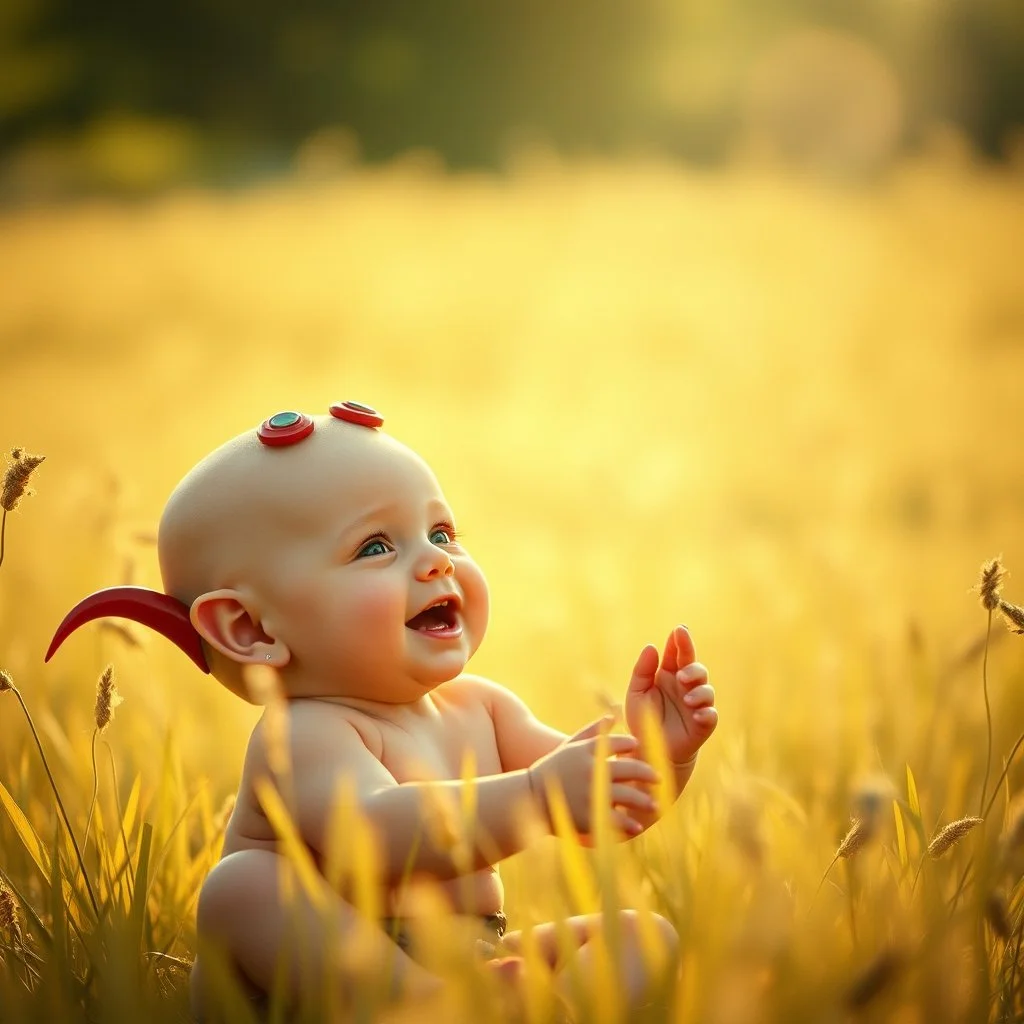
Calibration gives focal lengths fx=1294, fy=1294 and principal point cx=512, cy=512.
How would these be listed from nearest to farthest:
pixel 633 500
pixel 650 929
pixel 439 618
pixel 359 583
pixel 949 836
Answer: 1. pixel 650 929
2. pixel 949 836
3. pixel 359 583
4. pixel 439 618
5. pixel 633 500

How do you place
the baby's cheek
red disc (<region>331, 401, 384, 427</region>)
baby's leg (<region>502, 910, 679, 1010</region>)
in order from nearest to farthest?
1. baby's leg (<region>502, 910, 679, 1010</region>)
2. the baby's cheek
3. red disc (<region>331, 401, 384, 427</region>)

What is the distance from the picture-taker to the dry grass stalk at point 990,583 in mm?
1306

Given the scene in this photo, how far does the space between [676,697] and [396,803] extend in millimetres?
340

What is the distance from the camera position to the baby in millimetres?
1257

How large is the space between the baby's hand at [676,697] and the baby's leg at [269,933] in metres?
0.36

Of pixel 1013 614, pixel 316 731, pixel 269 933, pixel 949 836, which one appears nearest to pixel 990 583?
pixel 1013 614

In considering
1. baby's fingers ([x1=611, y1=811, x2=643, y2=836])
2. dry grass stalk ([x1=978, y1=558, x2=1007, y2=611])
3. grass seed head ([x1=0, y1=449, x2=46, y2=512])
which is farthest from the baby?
dry grass stalk ([x1=978, y1=558, x2=1007, y2=611])

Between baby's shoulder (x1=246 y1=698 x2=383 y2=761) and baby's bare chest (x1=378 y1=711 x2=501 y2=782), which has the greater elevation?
baby's shoulder (x1=246 y1=698 x2=383 y2=761)

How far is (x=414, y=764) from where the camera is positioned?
1.41 metres

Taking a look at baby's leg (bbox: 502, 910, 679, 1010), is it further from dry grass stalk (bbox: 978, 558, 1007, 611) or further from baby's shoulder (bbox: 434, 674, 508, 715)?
dry grass stalk (bbox: 978, 558, 1007, 611)

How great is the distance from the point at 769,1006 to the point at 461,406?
16.4 feet

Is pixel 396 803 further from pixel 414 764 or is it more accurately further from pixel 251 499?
pixel 251 499

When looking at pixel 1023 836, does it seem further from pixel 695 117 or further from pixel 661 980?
pixel 695 117

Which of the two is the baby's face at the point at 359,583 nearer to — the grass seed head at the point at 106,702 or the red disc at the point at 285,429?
the red disc at the point at 285,429
